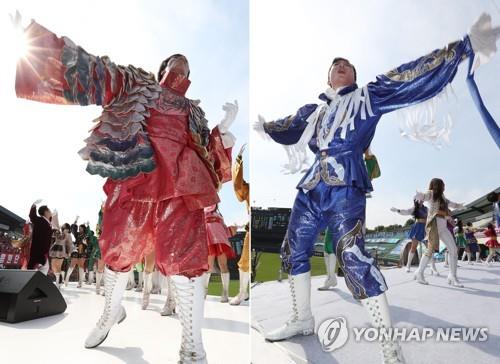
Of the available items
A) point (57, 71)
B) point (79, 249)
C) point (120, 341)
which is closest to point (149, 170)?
point (57, 71)

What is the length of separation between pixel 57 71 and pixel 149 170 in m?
0.49

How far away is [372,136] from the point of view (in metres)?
1.65

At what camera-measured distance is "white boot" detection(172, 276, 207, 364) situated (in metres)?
1.33

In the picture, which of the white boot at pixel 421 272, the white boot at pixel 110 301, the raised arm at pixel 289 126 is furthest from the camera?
the white boot at pixel 421 272

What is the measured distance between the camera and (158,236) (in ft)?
4.75

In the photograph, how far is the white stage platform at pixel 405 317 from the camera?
4.65 feet

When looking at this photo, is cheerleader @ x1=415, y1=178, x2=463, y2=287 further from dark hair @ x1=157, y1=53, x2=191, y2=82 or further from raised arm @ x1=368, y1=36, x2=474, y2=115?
dark hair @ x1=157, y1=53, x2=191, y2=82

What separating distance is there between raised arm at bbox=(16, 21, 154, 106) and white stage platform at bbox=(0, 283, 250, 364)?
112cm

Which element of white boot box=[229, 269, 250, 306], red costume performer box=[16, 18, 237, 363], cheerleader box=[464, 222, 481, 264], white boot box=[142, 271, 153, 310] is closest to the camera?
red costume performer box=[16, 18, 237, 363]

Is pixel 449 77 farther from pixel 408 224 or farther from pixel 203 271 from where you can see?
pixel 408 224

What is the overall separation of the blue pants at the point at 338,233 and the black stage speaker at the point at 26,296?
1872 millimetres

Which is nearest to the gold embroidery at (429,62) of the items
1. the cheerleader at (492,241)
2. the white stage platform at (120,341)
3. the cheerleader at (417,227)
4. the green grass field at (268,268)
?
the white stage platform at (120,341)

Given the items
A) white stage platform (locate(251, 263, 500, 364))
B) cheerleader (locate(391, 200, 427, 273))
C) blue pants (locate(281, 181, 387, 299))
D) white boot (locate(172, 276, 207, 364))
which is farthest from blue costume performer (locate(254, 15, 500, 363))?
cheerleader (locate(391, 200, 427, 273))

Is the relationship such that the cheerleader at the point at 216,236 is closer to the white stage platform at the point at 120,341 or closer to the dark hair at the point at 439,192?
the white stage platform at the point at 120,341
